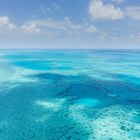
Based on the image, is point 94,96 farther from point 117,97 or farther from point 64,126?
point 64,126

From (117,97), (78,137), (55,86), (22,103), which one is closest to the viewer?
(78,137)

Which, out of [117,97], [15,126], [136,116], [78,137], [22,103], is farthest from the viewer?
[117,97]

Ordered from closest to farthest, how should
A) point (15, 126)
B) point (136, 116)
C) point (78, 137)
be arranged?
1. point (78, 137)
2. point (15, 126)
3. point (136, 116)

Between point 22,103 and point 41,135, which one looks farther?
point 22,103

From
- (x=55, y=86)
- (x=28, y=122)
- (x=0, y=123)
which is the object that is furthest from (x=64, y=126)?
(x=55, y=86)

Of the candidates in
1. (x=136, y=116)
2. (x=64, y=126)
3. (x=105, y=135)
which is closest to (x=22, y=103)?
(x=64, y=126)

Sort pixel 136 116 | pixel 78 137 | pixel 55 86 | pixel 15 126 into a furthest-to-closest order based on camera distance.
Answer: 1. pixel 55 86
2. pixel 136 116
3. pixel 15 126
4. pixel 78 137

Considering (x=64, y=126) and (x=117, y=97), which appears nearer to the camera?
(x=64, y=126)

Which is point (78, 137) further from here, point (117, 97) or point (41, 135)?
point (117, 97)
